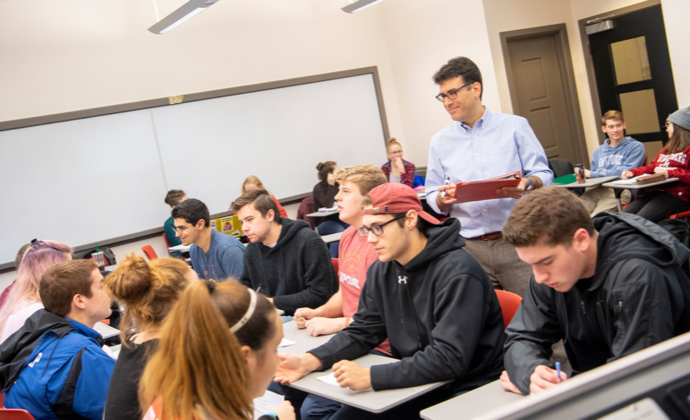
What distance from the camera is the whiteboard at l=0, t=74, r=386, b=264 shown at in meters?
6.37

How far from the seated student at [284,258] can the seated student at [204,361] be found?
6.59ft

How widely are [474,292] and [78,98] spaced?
616 cm

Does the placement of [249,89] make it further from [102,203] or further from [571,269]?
[571,269]

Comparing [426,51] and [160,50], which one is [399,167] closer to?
[426,51]

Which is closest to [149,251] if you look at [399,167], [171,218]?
[171,218]

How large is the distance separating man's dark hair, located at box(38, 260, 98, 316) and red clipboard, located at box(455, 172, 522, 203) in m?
1.75

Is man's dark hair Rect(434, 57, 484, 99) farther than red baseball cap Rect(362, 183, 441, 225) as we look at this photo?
Yes

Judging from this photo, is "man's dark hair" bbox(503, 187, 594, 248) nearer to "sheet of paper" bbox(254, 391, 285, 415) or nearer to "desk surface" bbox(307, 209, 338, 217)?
"sheet of paper" bbox(254, 391, 285, 415)

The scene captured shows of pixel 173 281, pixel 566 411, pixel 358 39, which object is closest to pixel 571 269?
pixel 566 411

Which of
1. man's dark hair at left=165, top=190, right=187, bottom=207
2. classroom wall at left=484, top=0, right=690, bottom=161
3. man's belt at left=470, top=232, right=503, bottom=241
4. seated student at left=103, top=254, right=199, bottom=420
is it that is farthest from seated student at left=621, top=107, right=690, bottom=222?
man's dark hair at left=165, top=190, right=187, bottom=207

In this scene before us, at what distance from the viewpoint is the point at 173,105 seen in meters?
7.09

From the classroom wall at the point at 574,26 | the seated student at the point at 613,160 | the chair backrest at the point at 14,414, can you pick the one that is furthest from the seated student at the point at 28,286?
the classroom wall at the point at 574,26

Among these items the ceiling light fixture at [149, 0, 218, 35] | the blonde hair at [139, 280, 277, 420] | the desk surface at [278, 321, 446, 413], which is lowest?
the desk surface at [278, 321, 446, 413]

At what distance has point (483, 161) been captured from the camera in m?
2.91
